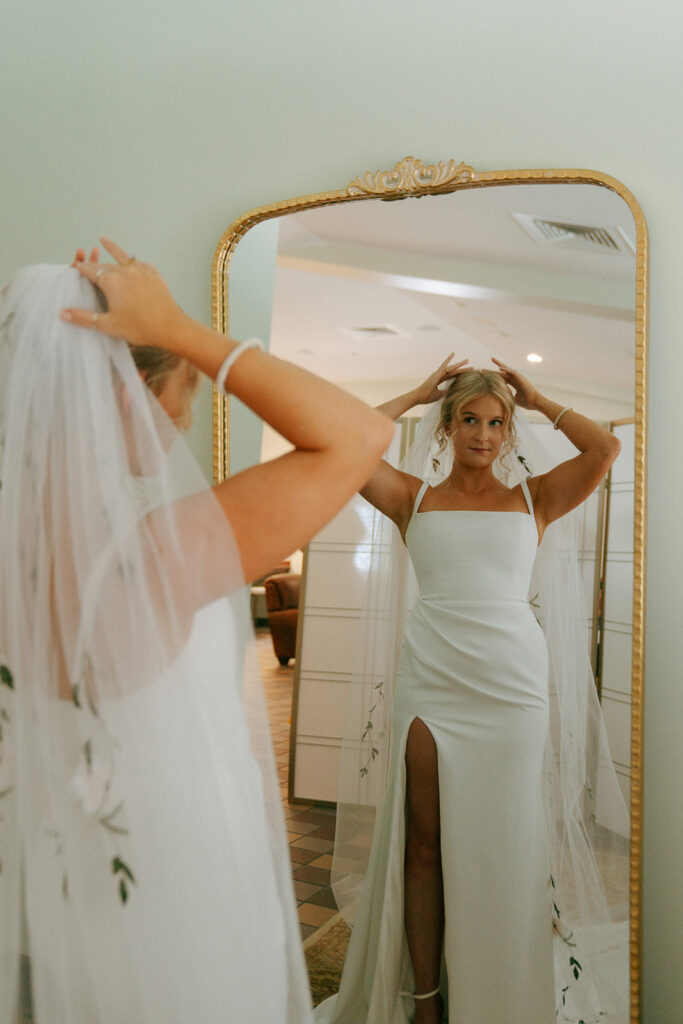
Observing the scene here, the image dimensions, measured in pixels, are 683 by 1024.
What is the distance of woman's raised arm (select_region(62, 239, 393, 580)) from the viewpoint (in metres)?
1.00

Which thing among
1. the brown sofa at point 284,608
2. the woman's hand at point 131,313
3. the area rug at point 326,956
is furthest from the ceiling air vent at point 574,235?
the area rug at point 326,956

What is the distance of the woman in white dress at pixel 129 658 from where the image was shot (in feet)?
3.11

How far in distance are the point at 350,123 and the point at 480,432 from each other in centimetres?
83

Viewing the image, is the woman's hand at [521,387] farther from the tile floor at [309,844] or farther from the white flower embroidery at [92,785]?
the white flower embroidery at [92,785]

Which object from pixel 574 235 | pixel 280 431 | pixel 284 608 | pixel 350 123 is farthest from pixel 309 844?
pixel 350 123

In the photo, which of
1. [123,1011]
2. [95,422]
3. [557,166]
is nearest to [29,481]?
[95,422]

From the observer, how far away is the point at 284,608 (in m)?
1.89

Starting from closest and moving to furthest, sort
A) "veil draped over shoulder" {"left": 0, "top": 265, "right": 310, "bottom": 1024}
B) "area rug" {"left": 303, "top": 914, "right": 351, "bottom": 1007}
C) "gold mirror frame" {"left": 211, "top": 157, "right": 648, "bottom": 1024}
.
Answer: "veil draped over shoulder" {"left": 0, "top": 265, "right": 310, "bottom": 1024} → "gold mirror frame" {"left": 211, "top": 157, "right": 648, "bottom": 1024} → "area rug" {"left": 303, "top": 914, "right": 351, "bottom": 1007}

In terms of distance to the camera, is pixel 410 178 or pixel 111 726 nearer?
pixel 111 726

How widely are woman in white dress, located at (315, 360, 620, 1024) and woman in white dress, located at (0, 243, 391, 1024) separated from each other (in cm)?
76

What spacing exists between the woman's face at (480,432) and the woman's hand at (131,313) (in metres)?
0.88

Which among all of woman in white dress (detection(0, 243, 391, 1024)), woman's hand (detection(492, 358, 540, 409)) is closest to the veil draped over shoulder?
woman in white dress (detection(0, 243, 391, 1024))

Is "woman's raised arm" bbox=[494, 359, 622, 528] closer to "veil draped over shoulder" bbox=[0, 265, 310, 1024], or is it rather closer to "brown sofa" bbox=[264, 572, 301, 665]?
"brown sofa" bbox=[264, 572, 301, 665]

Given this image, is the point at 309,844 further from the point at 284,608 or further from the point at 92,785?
the point at 92,785
